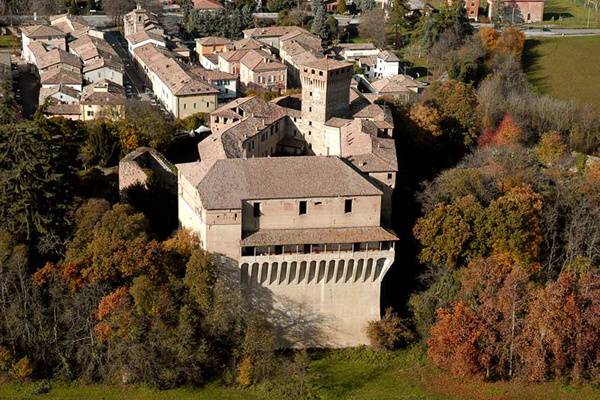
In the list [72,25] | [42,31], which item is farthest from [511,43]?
[42,31]

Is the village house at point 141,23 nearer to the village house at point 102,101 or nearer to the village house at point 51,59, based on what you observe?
the village house at point 51,59

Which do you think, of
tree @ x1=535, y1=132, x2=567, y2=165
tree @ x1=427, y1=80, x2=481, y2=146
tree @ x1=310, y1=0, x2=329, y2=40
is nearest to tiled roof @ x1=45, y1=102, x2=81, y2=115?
tree @ x1=427, y1=80, x2=481, y2=146

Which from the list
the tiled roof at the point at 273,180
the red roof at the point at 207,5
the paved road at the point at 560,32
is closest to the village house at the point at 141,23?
the red roof at the point at 207,5

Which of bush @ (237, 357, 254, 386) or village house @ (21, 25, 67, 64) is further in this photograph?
village house @ (21, 25, 67, 64)

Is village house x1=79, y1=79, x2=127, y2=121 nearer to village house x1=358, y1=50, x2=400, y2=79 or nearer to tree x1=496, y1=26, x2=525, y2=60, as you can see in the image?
village house x1=358, y1=50, x2=400, y2=79

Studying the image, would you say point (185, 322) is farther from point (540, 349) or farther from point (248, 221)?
point (540, 349)

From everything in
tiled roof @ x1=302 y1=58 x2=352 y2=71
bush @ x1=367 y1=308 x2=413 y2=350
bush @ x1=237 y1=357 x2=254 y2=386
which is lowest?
bush @ x1=237 y1=357 x2=254 y2=386

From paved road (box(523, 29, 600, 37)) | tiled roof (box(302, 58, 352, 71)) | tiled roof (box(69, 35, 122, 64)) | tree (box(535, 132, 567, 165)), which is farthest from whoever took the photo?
paved road (box(523, 29, 600, 37))
